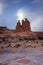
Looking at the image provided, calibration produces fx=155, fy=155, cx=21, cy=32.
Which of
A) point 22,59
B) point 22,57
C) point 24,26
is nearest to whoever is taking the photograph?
point 22,59

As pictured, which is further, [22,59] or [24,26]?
[24,26]

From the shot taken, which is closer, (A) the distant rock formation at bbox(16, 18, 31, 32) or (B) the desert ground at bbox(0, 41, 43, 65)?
(B) the desert ground at bbox(0, 41, 43, 65)

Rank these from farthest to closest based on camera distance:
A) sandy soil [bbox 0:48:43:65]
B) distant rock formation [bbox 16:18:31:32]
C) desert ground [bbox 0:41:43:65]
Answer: distant rock formation [bbox 16:18:31:32], desert ground [bbox 0:41:43:65], sandy soil [bbox 0:48:43:65]

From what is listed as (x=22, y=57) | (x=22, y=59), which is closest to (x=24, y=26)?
(x=22, y=57)

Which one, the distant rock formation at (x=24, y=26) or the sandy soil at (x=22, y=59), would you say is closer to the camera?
the sandy soil at (x=22, y=59)

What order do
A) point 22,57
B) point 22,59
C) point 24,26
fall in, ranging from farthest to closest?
point 24,26 < point 22,57 < point 22,59

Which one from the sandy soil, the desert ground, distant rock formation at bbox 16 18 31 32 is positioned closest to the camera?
the sandy soil

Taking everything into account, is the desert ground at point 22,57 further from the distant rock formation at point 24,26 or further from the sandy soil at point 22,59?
the distant rock formation at point 24,26

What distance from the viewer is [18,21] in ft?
200

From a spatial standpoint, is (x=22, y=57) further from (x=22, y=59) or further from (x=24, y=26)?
(x=24, y=26)

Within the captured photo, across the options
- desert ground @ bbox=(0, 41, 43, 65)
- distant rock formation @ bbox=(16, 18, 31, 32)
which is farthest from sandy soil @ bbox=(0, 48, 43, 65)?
distant rock formation @ bbox=(16, 18, 31, 32)

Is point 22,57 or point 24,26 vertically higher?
point 24,26

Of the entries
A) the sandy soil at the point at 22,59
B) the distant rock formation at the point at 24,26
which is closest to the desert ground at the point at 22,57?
the sandy soil at the point at 22,59

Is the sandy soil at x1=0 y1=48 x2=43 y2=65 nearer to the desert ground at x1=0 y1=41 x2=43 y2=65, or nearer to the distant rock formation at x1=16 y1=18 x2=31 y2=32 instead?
the desert ground at x1=0 y1=41 x2=43 y2=65
